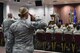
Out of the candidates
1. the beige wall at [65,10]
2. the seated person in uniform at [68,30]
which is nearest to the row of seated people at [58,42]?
the seated person in uniform at [68,30]

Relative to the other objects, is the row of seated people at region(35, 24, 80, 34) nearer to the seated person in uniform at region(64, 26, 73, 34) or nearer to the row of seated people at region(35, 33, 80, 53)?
the seated person in uniform at region(64, 26, 73, 34)

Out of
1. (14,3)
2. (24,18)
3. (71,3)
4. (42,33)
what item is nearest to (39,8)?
(14,3)

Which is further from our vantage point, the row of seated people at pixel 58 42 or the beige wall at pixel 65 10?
the beige wall at pixel 65 10

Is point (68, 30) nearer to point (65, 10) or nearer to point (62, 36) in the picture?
point (62, 36)

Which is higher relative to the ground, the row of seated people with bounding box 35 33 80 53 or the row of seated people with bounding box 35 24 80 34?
the row of seated people with bounding box 35 24 80 34

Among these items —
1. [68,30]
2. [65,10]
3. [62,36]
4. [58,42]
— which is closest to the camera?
[68,30]

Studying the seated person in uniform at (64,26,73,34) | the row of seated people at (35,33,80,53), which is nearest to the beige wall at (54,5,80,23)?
the row of seated people at (35,33,80,53)

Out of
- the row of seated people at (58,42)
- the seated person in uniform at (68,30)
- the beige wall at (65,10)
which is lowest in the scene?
the row of seated people at (58,42)

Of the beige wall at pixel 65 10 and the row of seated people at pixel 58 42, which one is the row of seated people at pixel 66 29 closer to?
the row of seated people at pixel 58 42

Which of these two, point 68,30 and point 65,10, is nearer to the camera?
point 68,30

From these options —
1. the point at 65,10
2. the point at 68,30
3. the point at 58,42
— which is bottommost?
the point at 58,42

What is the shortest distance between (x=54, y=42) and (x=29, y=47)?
5.89m

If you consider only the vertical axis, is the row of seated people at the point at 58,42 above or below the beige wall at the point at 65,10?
below

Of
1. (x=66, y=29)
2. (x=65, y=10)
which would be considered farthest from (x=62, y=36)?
(x=65, y=10)
